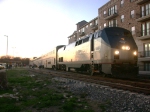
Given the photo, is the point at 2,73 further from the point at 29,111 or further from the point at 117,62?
the point at 117,62

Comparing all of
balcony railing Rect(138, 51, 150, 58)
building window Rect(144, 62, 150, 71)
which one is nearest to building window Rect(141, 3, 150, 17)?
balcony railing Rect(138, 51, 150, 58)

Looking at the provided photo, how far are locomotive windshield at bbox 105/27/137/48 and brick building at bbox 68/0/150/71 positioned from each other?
49.7 feet

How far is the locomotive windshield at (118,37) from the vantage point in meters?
12.7

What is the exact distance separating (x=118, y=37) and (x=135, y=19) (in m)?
20.3

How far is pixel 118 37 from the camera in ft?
43.5

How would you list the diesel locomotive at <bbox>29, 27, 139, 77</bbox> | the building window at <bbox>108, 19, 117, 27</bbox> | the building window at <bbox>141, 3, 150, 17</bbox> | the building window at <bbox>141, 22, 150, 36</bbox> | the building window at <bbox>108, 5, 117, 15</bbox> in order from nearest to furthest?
the diesel locomotive at <bbox>29, 27, 139, 77</bbox>
the building window at <bbox>141, 22, 150, 36</bbox>
the building window at <bbox>141, 3, 150, 17</bbox>
the building window at <bbox>108, 5, 117, 15</bbox>
the building window at <bbox>108, 19, 117, 27</bbox>

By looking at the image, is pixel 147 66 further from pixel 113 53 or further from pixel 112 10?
pixel 113 53

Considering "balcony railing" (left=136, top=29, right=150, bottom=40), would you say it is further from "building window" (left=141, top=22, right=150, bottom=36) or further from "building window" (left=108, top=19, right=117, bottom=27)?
"building window" (left=108, top=19, right=117, bottom=27)

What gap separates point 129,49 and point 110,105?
26.7ft

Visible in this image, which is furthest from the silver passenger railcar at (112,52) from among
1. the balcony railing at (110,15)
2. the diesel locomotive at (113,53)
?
the balcony railing at (110,15)

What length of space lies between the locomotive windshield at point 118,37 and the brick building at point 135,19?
15.2 meters

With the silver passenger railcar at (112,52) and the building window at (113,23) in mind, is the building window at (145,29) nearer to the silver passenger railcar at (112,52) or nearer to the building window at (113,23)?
the building window at (113,23)

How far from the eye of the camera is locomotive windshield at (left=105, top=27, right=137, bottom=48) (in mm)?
12745

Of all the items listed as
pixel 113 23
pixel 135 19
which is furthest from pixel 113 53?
pixel 113 23
